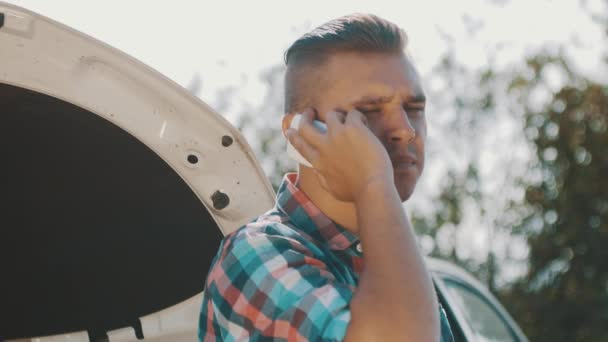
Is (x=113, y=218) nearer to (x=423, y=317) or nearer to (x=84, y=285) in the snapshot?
(x=84, y=285)

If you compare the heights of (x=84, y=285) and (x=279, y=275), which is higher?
(x=279, y=275)

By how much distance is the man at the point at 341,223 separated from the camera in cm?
166

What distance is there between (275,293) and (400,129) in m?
0.51

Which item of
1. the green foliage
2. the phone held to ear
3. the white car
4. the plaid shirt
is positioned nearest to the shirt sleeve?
the plaid shirt

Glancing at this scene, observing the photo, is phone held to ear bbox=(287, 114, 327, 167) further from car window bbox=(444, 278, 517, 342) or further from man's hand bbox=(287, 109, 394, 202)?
car window bbox=(444, 278, 517, 342)

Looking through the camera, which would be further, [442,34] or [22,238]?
[442,34]

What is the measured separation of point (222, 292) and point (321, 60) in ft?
2.02

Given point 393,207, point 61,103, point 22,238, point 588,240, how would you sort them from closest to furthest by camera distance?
point 393,207 → point 61,103 → point 22,238 → point 588,240

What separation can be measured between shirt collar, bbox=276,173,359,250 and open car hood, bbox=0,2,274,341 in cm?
64

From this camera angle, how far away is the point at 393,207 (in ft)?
5.91

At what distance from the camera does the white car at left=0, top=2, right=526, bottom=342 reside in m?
2.49

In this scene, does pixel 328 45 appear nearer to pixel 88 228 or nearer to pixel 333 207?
pixel 333 207

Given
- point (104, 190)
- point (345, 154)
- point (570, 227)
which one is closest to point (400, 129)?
point (345, 154)

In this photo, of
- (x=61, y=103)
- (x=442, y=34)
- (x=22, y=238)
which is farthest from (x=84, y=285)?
(x=442, y=34)
